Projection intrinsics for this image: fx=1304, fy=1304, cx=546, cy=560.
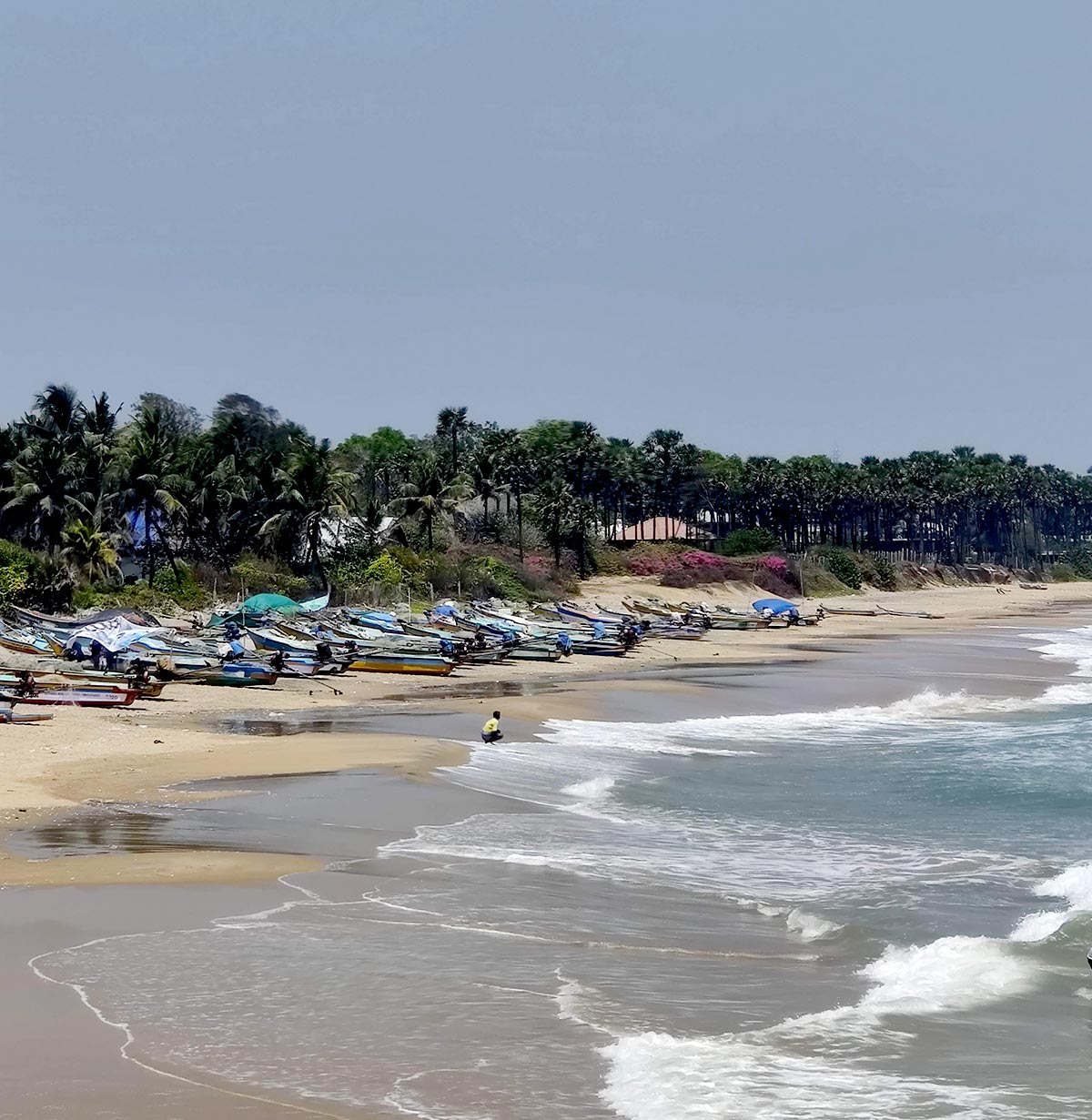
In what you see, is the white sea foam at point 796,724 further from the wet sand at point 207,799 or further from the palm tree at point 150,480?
the palm tree at point 150,480

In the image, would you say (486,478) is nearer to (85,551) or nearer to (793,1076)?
(85,551)

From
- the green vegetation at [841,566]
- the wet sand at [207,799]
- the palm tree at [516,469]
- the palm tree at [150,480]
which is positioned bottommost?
the wet sand at [207,799]

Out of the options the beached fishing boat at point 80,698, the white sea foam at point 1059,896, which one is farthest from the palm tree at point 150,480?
the white sea foam at point 1059,896

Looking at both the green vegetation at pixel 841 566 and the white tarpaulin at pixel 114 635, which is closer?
the white tarpaulin at pixel 114 635

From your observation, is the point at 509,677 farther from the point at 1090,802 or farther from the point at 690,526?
the point at 690,526

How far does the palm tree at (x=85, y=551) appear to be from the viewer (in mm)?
53625

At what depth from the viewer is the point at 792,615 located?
251 ft

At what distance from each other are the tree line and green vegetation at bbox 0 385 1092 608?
16cm

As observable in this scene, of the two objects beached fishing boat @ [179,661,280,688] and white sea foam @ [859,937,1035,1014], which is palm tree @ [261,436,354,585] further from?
white sea foam @ [859,937,1035,1014]

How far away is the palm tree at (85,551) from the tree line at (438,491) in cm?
8

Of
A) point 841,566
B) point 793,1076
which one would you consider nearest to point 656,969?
point 793,1076

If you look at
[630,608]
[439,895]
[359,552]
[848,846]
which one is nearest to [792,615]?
[630,608]

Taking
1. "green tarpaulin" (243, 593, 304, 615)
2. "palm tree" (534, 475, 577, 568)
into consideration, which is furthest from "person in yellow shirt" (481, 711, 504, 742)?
"palm tree" (534, 475, 577, 568)

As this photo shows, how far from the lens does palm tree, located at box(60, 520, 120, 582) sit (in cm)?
5362
